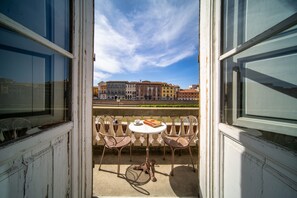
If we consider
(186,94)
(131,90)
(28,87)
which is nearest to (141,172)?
(28,87)

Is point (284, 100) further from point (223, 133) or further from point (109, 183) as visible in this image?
point (109, 183)

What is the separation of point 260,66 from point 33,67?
164 centimetres

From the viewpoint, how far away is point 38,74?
0.96 m

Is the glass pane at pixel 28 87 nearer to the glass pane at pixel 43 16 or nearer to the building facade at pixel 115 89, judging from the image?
the glass pane at pixel 43 16

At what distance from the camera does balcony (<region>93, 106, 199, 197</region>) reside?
76.6 inches

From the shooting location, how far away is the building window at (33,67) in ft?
2.35

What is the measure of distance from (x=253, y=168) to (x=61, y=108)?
64.4 inches

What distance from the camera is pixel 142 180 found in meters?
2.16

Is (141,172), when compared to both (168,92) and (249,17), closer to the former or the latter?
(249,17)

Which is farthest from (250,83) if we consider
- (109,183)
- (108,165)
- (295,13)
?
(108,165)

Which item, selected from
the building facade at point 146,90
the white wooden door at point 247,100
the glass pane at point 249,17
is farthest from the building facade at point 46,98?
the building facade at point 146,90

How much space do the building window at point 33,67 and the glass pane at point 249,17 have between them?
1.52 m

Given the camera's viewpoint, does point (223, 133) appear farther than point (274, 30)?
Yes

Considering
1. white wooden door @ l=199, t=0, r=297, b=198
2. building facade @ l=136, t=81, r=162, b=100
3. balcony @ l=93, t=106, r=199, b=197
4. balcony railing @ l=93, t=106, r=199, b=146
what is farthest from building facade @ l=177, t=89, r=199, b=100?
white wooden door @ l=199, t=0, r=297, b=198
